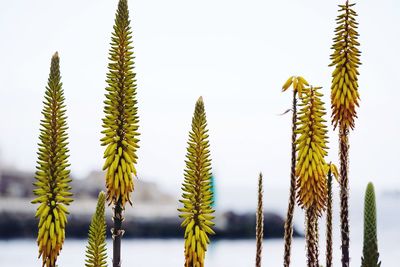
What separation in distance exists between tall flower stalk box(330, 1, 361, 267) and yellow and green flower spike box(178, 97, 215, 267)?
4.50 metres

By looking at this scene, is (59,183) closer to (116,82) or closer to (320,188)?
(116,82)

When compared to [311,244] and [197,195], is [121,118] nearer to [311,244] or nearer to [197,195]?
[197,195]

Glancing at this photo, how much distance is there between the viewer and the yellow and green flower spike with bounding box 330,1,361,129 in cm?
2111

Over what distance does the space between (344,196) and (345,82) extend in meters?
3.31

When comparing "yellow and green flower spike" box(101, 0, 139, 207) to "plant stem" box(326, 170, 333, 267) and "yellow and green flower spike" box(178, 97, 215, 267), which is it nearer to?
"yellow and green flower spike" box(178, 97, 215, 267)

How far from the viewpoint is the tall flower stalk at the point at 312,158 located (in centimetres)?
2080

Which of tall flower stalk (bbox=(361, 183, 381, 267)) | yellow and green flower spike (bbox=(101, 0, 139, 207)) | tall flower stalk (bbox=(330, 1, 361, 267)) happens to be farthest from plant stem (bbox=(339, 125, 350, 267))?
yellow and green flower spike (bbox=(101, 0, 139, 207))

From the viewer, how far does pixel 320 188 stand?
69.1ft

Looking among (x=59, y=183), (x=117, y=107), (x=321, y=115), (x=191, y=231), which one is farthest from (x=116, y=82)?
(x=321, y=115)

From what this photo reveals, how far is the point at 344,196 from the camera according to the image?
66.5 ft

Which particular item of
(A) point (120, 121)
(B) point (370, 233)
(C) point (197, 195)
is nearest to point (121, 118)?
(A) point (120, 121)

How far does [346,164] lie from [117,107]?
6.49 metres

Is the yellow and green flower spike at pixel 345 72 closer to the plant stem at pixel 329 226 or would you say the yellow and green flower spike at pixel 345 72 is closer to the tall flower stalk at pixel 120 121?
the plant stem at pixel 329 226

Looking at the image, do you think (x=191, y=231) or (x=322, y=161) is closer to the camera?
(x=191, y=231)
